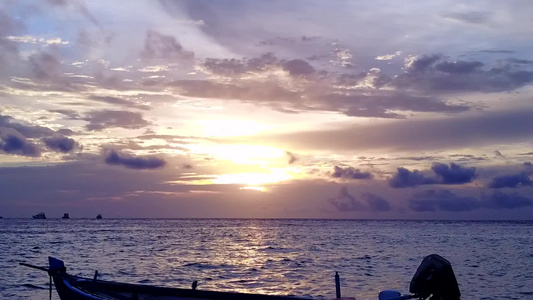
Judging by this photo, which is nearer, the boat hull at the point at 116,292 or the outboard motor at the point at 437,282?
the outboard motor at the point at 437,282

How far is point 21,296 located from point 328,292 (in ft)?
57.9

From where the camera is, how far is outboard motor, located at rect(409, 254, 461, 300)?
1465 centimetres

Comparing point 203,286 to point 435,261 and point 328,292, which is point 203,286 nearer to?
point 328,292

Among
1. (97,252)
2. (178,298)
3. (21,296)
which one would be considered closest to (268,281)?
(21,296)

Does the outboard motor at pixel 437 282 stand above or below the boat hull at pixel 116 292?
above

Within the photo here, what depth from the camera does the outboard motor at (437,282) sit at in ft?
48.1

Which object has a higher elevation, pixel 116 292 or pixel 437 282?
pixel 437 282

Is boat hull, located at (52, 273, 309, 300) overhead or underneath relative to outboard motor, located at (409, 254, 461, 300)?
underneath

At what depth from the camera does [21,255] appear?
5778cm

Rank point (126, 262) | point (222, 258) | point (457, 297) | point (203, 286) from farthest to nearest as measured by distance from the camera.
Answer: point (222, 258)
point (126, 262)
point (203, 286)
point (457, 297)

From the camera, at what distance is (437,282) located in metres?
14.7

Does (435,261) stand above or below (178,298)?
above

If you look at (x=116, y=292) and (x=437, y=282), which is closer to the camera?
(x=437, y=282)

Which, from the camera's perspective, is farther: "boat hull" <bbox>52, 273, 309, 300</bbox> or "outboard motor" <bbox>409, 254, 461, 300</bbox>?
"boat hull" <bbox>52, 273, 309, 300</bbox>
